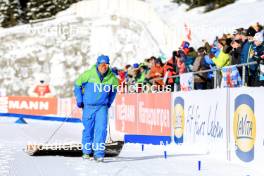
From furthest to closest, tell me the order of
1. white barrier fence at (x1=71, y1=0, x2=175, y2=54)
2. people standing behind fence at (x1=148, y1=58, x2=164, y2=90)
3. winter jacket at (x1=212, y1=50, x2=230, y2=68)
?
white barrier fence at (x1=71, y1=0, x2=175, y2=54) < people standing behind fence at (x1=148, y1=58, x2=164, y2=90) < winter jacket at (x1=212, y1=50, x2=230, y2=68)

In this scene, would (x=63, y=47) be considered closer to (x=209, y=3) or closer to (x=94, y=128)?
(x=209, y=3)

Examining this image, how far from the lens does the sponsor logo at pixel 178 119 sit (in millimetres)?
15414

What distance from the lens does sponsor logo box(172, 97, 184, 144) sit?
50.6ft

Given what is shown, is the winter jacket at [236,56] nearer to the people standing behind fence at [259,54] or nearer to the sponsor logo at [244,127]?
the people standing behind fence at [259,54]

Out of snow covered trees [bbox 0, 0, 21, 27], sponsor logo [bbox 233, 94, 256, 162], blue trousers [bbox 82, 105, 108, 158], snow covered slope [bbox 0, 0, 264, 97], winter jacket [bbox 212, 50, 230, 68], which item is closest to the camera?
sponsor logo [bbox 233, 94, 256, 162]

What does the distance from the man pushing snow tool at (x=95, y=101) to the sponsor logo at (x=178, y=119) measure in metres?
4.01

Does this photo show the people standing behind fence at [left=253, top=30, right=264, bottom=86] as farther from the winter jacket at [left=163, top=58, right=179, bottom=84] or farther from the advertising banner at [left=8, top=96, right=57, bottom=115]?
the advertising banner at [left=8, top=96, right=57, bottom=115]

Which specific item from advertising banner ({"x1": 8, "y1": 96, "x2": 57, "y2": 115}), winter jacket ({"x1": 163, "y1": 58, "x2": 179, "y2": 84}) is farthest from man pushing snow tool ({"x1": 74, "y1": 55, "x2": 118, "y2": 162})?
advertising banner ({"x1": 8, "y1": 96, "x2": 57, "y2": 115})

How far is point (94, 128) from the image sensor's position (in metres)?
11.7

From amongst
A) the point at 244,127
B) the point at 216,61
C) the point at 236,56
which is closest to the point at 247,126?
the point at 244,127

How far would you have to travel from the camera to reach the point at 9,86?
4784cm

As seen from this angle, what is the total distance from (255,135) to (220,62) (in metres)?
3.33

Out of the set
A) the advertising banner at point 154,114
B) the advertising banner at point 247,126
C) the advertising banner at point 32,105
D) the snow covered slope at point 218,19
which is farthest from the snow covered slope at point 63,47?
the advertising banner at point 247,126

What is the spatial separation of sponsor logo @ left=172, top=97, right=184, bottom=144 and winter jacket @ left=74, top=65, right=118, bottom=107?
13.2ft
